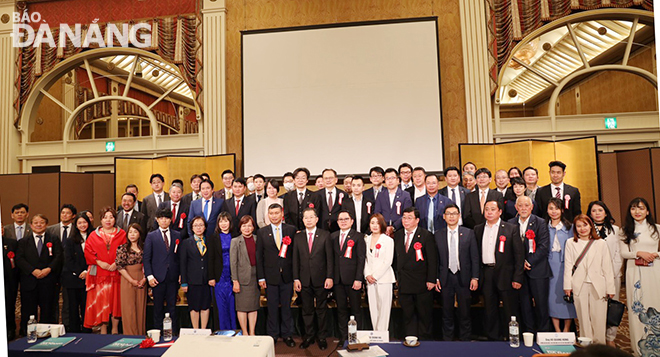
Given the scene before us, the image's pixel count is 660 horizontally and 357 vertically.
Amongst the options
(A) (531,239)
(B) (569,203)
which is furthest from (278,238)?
(B) (569,203)

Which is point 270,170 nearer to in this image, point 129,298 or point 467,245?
point 129,298

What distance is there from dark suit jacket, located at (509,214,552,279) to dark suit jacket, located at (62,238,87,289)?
12.7 ft

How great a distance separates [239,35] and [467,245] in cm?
502

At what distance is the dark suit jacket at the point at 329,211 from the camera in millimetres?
4496

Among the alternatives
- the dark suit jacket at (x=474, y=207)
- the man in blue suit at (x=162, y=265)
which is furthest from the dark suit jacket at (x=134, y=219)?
the dark suit jacket at (x=474, y=207)

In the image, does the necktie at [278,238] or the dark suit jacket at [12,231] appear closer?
the necktie at [278,238]

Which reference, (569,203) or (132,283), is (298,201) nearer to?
Result: (132,283)

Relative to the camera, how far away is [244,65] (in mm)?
6875

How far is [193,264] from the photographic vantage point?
155 inches

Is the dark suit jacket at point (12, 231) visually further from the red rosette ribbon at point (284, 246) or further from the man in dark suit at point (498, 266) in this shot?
the man in dark suit at point (498, 266)

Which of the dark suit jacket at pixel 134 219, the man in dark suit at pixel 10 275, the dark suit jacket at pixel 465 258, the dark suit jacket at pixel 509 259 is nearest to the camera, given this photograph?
the dark suit jacket at pixel 509 259

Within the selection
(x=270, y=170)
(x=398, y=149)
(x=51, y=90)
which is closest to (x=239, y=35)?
(x=270, y=170)

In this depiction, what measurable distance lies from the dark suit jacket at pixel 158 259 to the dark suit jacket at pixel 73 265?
2.45ft

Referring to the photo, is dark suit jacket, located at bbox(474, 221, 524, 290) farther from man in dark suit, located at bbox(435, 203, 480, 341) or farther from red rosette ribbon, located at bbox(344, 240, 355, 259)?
red rosette ribbon, located at bbox(344, 240, 355, 259)
